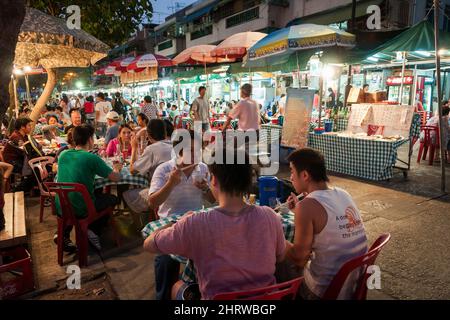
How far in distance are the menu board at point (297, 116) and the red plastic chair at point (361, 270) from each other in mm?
5783

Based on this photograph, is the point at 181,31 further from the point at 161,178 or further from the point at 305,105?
the point at 161,178

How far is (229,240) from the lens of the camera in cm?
170

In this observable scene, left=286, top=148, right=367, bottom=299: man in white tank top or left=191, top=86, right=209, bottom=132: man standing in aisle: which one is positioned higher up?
left=191, top=86, right=209, bottom=132: man standing in aisle

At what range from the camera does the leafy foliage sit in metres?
7.55

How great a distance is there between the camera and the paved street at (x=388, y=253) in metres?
3.26

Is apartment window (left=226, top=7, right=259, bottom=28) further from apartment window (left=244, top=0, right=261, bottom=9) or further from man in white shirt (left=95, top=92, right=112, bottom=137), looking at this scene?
man in white shirt (left=95, top=92, right=112, bottom=137)

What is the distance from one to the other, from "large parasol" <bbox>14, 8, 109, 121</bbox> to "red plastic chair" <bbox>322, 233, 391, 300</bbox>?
5116 millimetres

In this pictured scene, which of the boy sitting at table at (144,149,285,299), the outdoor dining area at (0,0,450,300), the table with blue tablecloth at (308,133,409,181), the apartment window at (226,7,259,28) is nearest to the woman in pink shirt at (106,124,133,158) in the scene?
the outdoor dining area at (0,0,450,300)

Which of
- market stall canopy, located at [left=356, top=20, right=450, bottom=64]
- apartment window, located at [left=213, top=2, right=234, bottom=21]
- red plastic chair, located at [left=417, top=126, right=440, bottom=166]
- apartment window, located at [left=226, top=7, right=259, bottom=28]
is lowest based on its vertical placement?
red plastic chair, located at [left=417, top=126, right=440, bottom=166]

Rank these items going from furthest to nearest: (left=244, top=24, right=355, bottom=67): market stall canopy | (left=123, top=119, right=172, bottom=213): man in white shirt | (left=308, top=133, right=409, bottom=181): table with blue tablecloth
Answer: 1. (left=244, top=24, right=355, bottom=67): market stall canopy
2. (left=308, top=133, right=409, bottom=181): table with blue tablecloth
3. (left=123, top=119, right=172, bottom=213): man in white shirt

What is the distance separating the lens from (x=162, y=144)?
13.9ft

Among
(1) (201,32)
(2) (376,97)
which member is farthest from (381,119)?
(1) (201,32)

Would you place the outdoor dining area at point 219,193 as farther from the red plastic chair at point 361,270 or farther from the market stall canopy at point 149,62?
the market stall canopy at point 149,62
